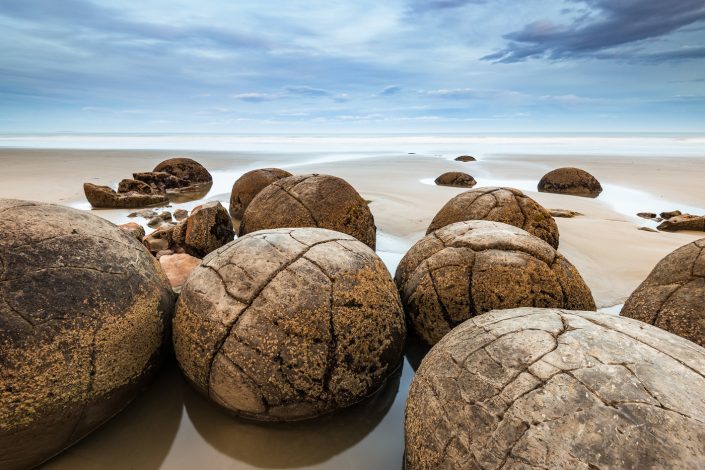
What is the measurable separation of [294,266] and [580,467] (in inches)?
73.1

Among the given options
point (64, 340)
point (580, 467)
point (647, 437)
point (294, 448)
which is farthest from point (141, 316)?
point (647, 437)

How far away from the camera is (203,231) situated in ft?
19.1

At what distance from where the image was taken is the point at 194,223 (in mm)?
5867

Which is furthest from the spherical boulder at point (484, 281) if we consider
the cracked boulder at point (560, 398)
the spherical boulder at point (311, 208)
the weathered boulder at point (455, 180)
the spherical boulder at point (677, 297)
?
the weathered boulder at point (455, 180)

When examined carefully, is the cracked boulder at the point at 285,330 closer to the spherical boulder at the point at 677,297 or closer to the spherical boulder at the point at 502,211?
the spherical boulder at the point at 677,297

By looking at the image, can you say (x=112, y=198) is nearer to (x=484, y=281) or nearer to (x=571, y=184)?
(x=484, y=281)

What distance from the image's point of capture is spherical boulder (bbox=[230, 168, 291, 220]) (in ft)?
28.5

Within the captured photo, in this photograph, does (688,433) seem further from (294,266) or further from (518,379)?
(294,266)

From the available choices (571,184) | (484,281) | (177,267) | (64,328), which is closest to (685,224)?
(571,184)

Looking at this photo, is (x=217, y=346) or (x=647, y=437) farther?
(x=217, y=346)

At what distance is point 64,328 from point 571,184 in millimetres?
13820

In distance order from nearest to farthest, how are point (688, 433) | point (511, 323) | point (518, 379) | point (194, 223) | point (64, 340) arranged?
point (688, 433) < point (518, 379) < point (511, 323) < point (64, 340) < point (194, 223)

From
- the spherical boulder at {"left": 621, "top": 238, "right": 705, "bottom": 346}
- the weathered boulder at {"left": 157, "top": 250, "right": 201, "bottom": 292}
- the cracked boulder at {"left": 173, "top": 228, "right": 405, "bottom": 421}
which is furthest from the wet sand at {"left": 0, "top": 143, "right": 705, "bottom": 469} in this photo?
the spherical boulder at {"left": 621, "top": 238, "right": 705, "bottom": 346}

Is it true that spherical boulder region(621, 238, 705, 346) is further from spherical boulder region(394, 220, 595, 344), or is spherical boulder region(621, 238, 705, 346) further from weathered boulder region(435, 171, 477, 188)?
weathered boulder region(435, 171, 477, 188)
